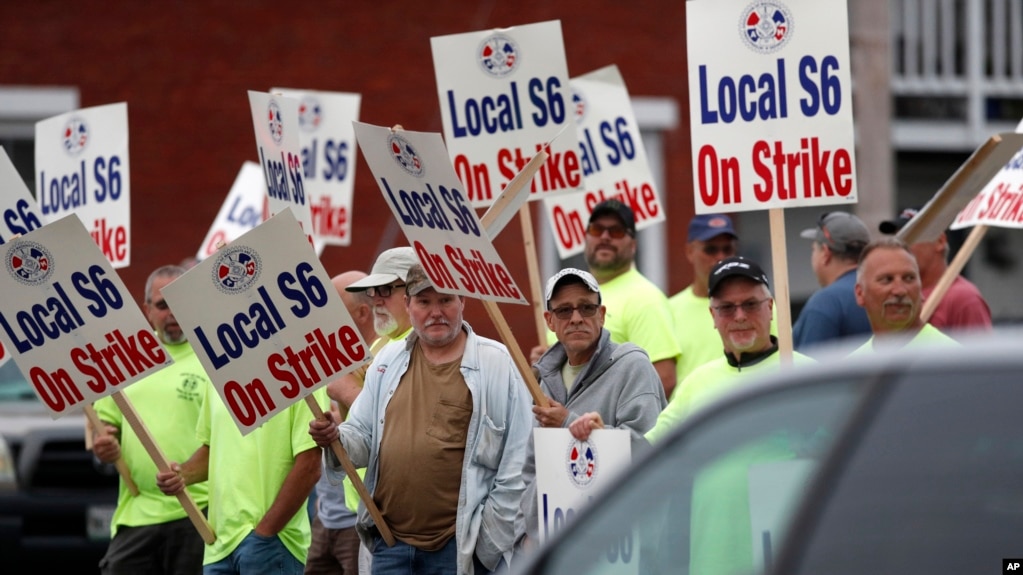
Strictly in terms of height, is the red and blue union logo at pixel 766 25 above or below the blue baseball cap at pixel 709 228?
above

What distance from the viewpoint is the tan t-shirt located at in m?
5.64

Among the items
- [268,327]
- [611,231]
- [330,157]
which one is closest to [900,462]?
[268,327]

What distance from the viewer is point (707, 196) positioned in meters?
5.81

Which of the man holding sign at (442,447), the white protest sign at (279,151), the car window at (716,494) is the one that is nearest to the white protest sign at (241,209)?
the white protest sign at (279,151)

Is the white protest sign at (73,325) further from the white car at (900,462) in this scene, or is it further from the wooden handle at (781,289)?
the white car at (900,462)

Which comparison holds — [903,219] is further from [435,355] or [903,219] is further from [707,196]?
[435,355]

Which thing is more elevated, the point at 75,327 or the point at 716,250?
the point at 75,327

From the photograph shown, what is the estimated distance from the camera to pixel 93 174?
8.43 metres

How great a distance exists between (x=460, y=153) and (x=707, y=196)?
1.86 m

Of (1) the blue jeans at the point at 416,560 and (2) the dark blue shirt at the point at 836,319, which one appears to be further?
(2) the dark blue shirt at the point at 836,319

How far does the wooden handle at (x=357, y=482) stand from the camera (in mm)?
5602

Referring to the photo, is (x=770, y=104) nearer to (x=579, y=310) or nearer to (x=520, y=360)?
(x=579, y=310)

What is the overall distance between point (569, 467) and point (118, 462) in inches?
99.2

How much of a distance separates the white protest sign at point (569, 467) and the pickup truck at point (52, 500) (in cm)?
444
